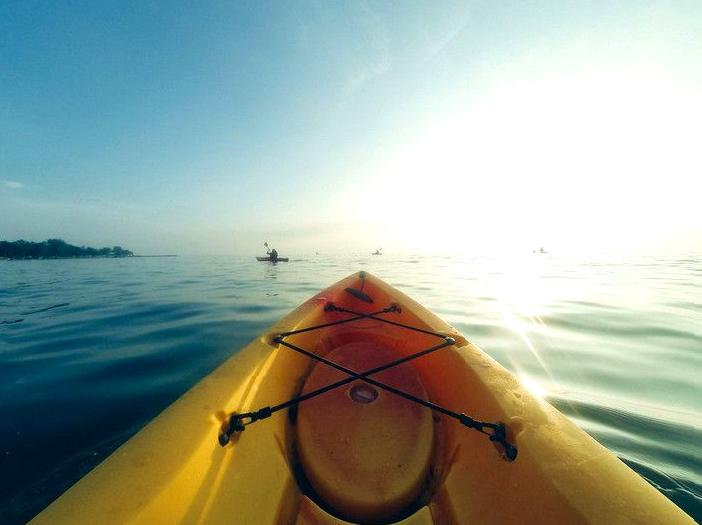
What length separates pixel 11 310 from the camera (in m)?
8.30

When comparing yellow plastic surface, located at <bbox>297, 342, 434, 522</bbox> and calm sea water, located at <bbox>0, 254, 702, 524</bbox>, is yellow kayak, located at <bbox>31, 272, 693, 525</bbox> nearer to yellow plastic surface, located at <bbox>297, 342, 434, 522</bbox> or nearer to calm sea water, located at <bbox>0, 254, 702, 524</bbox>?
yellow plastic surface, located at <bbox>297, 342, 434, 522</bbox>

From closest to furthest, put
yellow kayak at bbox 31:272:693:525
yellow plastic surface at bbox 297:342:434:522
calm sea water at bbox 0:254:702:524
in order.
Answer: yellow kayak at bbox 31:272:693:525 → yellow plastic surface at bbox 297:342:434:522 → calm sea water at bbox 0:254:702:524

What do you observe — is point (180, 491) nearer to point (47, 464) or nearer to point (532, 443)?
point (532, 443)

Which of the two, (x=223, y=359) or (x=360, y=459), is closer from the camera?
(x=360, y=459)

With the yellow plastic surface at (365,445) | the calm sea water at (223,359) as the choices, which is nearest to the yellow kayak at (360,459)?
the yellow plastic surface at (365,445)

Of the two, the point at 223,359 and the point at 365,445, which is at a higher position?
the point at 365,445

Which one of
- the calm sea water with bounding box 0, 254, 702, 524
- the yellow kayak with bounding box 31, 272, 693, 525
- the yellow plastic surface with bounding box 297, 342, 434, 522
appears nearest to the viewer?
the yellow kayak with bounding box 31, 272, 693, 525

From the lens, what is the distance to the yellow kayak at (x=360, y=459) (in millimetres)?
→ 1159

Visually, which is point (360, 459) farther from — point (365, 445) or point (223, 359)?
point (223, 359)

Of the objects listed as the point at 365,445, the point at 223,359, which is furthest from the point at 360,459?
the point at 223,359

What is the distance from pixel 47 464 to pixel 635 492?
407 cm

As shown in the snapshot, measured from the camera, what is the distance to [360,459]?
1.87 metres

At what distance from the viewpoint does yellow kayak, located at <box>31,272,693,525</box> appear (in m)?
1.16

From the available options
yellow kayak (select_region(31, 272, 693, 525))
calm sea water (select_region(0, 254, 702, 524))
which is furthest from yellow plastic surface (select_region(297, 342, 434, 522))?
calm sea water (select_region(0, 254, 702, 524))
